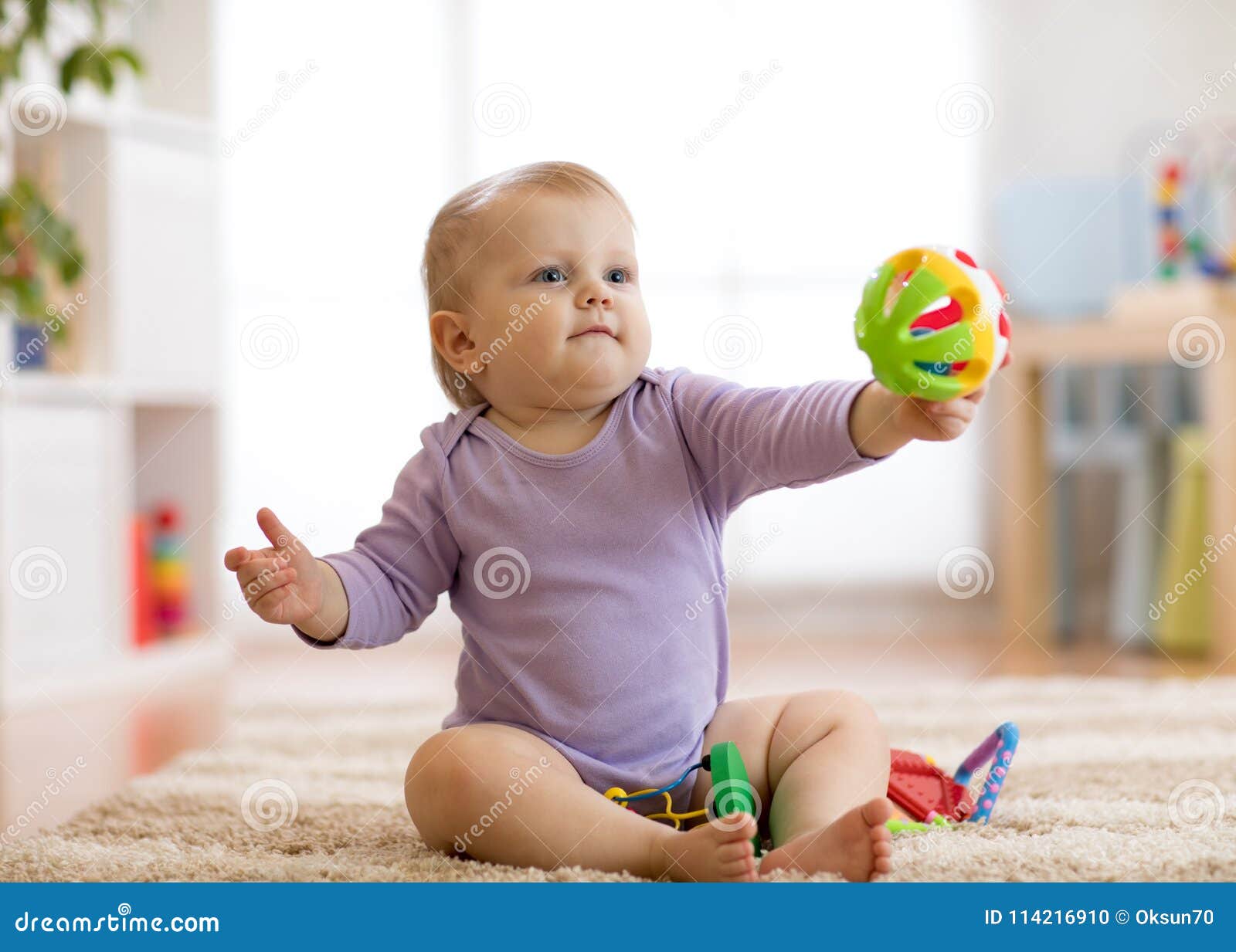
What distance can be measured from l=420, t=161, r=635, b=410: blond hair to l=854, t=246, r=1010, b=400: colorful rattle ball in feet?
0.83

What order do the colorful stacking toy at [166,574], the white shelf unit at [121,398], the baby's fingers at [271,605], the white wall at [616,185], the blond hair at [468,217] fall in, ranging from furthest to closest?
the white wall at [616,185]
the colorful stacking toy at [166,574]
the white shelf unit at [121,398]
the blond hair at [468,217]
the baby's fingers at [271,605]

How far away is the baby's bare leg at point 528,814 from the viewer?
0.82 m

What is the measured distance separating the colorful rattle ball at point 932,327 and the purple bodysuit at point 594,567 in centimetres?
14

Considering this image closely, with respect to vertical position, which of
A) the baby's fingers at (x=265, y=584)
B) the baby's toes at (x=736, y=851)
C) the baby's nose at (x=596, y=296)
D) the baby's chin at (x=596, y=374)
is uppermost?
the baby's nose at (x=596, y=296)

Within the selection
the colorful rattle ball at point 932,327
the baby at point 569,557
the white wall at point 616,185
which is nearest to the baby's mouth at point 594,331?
the baby at point 569,557

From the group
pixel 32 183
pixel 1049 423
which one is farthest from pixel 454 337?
pixel 1049 423

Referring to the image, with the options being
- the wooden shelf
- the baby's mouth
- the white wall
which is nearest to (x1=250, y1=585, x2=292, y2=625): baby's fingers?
the baby's mouth

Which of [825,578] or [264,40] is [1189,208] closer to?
[825,578]

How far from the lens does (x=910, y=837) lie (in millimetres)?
906

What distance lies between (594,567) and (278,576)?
0.68 feet

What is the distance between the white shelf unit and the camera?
1.98 meters

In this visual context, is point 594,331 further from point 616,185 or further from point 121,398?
point 616,185

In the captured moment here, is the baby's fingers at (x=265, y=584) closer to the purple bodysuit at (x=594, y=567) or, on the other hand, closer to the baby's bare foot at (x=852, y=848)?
the purple bodysuit at (x=594, y=567)
